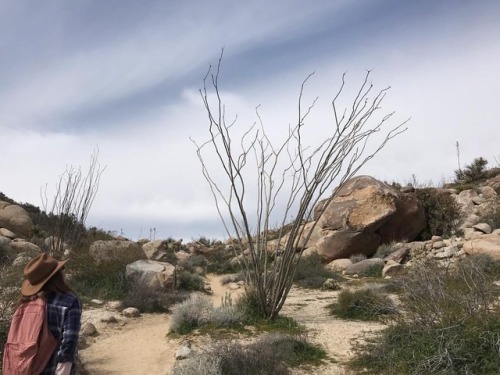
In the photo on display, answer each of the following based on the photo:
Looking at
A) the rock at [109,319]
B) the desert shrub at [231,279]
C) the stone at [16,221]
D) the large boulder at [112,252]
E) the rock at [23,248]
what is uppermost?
the stone at [16,221]

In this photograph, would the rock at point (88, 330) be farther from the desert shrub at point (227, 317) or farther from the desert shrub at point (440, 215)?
the desert shrub at point (440, 215)

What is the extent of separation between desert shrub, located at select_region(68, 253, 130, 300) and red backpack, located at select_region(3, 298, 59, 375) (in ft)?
24.3

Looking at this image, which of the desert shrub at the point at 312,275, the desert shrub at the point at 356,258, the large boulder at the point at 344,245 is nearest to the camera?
the desert shrub at the point at 312,275

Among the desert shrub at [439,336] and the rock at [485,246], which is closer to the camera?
the desert shrub at [439,336]

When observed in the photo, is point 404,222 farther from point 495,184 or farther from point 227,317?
point 227,317

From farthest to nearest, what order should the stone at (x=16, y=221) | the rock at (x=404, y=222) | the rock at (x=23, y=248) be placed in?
the stone at (x=16, y=221)
the rock at (x=404, y=222)
the rock at (x=23, y=248)

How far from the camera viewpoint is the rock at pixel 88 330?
7.89m

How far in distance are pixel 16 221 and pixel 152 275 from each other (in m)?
11.1

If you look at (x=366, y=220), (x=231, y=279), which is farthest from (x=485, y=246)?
(x=231, y=279)

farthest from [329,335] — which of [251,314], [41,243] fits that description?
[41,243]

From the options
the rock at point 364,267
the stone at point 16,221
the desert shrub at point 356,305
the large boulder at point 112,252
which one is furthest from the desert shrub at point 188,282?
the stone at point 16,221

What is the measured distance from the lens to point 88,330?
796cm

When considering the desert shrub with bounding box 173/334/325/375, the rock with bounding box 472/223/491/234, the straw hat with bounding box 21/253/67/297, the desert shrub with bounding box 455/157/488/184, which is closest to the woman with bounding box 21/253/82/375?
the straw hat with bounding box 21/253/67/297

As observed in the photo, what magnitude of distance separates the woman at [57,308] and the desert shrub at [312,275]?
9.05 m
